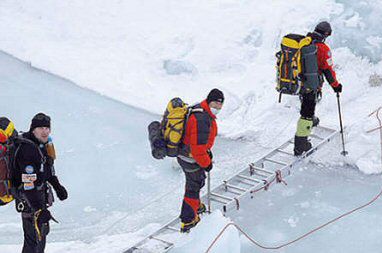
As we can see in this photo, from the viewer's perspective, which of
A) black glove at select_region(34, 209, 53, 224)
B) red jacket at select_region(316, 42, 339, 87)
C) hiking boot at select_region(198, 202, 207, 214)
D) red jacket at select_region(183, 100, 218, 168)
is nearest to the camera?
black glove at select_region(34, 209, 53, 224)

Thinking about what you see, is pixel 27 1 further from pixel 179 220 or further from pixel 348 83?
pixel 179 220

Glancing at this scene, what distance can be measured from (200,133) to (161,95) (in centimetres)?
415

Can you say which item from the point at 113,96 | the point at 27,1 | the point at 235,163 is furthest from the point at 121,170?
the point at 27,1

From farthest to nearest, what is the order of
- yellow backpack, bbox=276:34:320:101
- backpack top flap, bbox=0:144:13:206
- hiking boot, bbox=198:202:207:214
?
yellow backpack, bbox=276:34:320:101
hiking boot, bbox=198:202:207:214
backpack top flap, bbox=0:144:13:206

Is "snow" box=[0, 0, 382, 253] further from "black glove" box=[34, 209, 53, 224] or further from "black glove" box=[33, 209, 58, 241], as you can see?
"black glove" box=[34, 209, 53, 224]

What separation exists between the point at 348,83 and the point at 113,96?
11.8ft

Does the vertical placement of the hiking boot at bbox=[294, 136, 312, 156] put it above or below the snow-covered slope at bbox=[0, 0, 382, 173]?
below

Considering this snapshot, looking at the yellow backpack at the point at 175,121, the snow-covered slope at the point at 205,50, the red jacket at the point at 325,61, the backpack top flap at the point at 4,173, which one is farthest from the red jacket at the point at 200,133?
the snow-covered slope at the point at 205,50

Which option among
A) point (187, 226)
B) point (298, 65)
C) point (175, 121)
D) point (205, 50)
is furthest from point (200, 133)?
point (205, 50)

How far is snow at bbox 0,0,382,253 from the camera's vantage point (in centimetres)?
780

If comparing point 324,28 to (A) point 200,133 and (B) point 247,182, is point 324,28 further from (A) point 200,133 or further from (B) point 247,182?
(A) point 200,133

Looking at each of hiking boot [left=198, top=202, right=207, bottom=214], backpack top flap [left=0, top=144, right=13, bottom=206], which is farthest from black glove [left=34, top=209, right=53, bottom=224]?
hiking boot [left=198, top=202, right=207, bottom=214]

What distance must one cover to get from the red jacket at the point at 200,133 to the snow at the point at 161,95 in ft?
2.29

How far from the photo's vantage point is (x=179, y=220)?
7.30m
